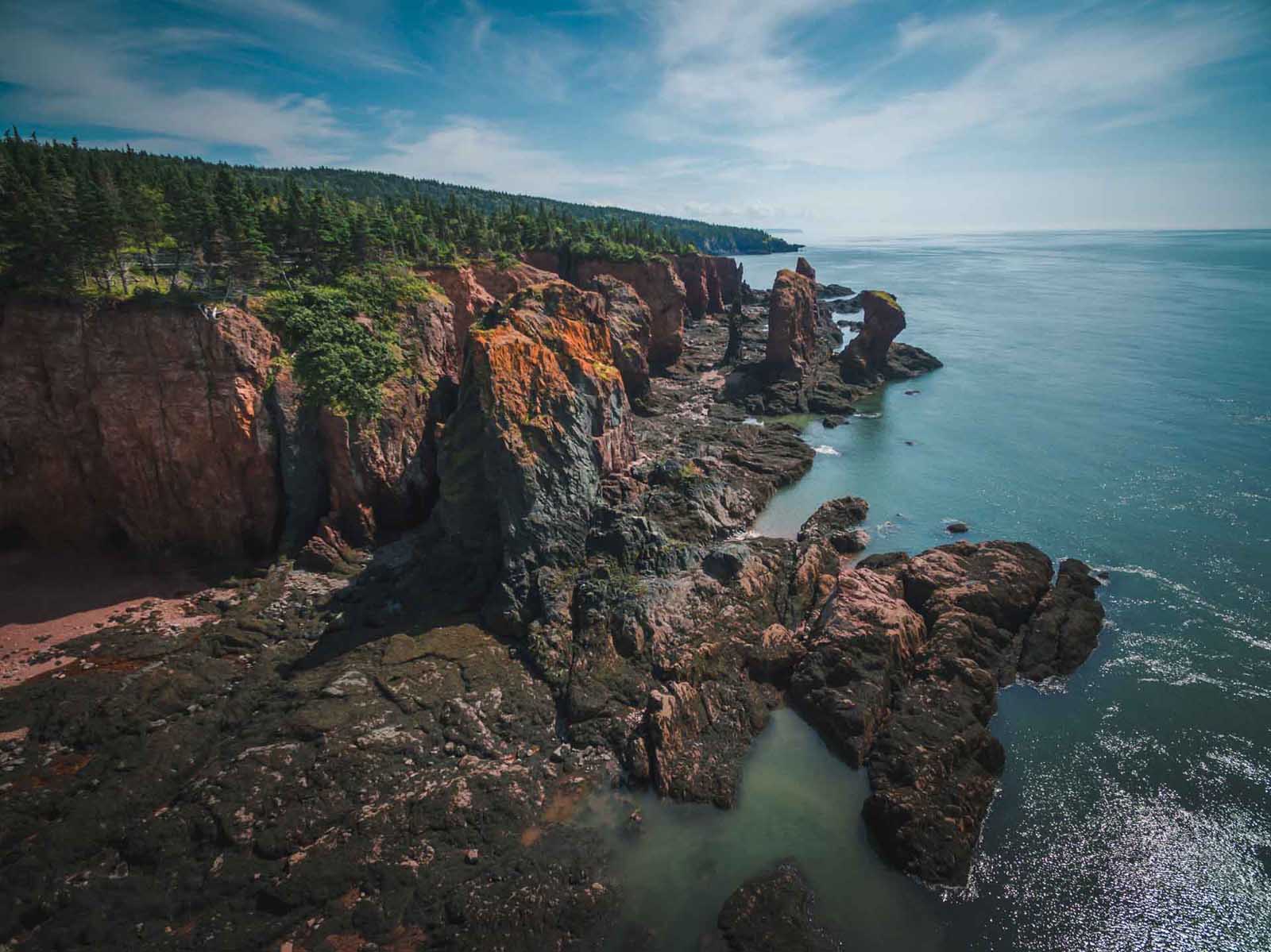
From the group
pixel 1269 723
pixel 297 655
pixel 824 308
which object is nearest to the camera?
pixel 1269 723

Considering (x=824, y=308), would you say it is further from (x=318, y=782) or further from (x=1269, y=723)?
(x=318, y=782)

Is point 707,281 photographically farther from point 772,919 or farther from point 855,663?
point 772,919

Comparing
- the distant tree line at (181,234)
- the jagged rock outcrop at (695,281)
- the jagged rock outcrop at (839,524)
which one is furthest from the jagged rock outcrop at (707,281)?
the jagged rock outcrop at (839,524)

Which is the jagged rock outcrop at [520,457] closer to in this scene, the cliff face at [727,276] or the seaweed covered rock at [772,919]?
the seaweed covered rock at [772,919]

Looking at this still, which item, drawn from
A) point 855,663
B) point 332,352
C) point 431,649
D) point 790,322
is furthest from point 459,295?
point 855,663

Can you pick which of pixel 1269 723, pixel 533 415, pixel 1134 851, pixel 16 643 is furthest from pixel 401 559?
pixel 1269 723

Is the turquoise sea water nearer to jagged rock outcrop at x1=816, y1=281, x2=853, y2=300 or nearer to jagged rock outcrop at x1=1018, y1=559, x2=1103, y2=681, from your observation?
jagged rock outcrop at x1=1018, y1=559, x2=1103, y2=681

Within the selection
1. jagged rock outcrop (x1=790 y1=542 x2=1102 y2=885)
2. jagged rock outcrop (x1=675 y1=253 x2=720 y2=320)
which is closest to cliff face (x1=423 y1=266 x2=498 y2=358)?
jagged rock outcrop (x1=790 y1=542 x2=1102 y2=885)

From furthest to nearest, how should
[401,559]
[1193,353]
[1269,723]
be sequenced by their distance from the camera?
[1193,353]
[401,559]
[1269,723]
